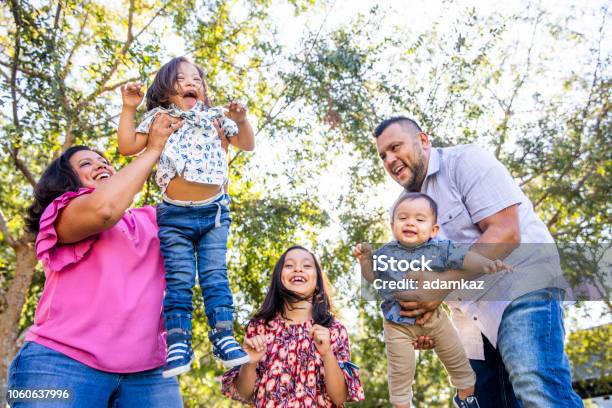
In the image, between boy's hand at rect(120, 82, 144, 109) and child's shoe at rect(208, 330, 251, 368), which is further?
boy's hand at rect(120, 82, 144, 109)

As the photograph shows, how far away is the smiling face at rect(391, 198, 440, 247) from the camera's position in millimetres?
2902

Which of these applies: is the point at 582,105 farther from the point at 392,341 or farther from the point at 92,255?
the point at 92,255

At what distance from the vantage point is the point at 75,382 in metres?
2.25

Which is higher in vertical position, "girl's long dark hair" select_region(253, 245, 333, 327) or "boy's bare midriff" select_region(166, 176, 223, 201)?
"boy's bare midriff" select_region(166, 176, 223, 201)

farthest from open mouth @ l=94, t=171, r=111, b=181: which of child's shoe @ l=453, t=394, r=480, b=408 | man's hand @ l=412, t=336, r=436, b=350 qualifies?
child's shoe @ l=453, t=394, r=480, b=408

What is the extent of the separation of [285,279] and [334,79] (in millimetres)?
4901

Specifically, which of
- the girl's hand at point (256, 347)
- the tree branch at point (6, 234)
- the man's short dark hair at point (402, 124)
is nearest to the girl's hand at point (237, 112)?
the man's short dark hair at point (402, 124)

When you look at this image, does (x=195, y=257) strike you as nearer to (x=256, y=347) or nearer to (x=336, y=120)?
(x=256, y=347)

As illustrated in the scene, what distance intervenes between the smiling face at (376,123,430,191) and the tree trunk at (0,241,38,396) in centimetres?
668

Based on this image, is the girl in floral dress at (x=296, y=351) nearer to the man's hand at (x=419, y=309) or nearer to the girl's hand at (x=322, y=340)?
the girl's hand at (x=322, y=340)

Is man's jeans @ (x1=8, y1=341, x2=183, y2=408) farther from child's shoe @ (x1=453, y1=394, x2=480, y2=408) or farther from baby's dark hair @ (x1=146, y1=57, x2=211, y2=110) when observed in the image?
child's shoe @ (x1=453, y1=394, x2=480, y2=408)

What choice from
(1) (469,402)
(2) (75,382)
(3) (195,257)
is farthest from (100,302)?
(1) (469,402)

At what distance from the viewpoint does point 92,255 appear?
2.52 metres

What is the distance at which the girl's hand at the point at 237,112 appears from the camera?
9.73 ft
